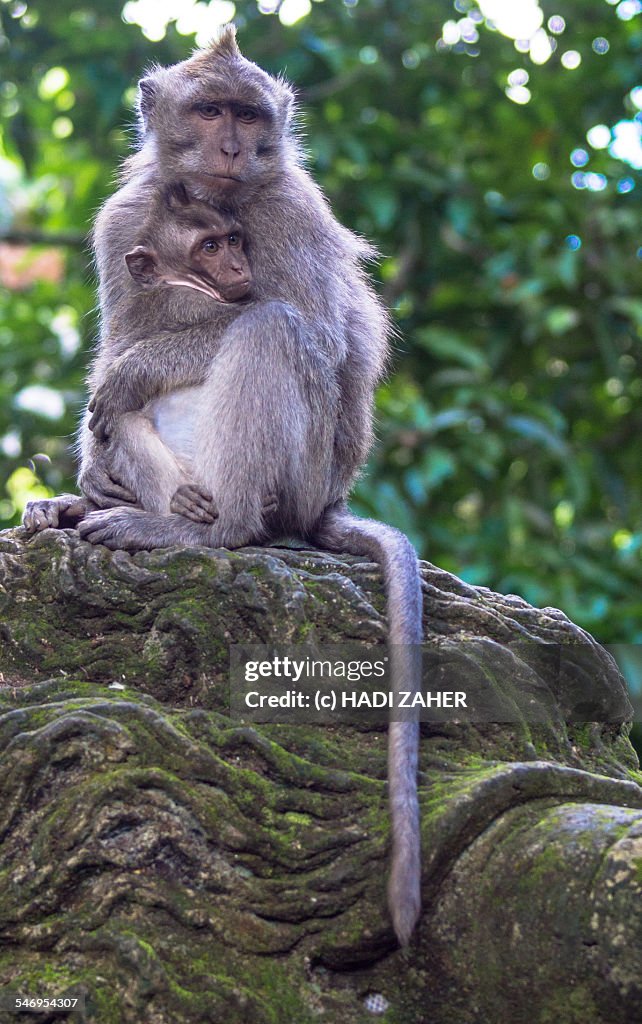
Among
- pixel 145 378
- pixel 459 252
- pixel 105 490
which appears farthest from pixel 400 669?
pixel 459 252

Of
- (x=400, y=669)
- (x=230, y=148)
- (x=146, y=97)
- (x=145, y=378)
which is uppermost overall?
(x=146, y=97)

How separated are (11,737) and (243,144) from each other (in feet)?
8.56

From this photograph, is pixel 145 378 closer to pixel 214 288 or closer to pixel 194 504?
pixel 214 288

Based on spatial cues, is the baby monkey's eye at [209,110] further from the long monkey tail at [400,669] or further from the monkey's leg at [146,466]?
the long monkey tail at [400,669]

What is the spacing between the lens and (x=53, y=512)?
13.5ft

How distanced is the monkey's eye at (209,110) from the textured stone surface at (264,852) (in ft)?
7.15

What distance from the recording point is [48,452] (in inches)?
298

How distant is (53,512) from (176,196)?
1365mm

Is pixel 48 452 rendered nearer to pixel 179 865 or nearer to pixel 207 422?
pixel 207 422

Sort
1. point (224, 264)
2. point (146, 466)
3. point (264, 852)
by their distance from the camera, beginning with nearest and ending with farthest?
point (264, 852)
point (146, 466)
point (224, 264)

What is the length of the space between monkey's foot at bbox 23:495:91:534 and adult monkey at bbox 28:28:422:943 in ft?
0.25

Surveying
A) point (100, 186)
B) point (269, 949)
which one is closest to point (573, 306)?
point (100, 186)

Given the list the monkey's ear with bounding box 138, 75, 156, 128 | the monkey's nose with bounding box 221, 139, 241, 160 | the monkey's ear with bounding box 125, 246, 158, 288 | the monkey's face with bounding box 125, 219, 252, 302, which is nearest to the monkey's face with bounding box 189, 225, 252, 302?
the monkey's face with bounding box 125, 219, 252, 302

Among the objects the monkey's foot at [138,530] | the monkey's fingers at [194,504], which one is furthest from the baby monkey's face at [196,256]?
the monkey's foot at [138,530]
